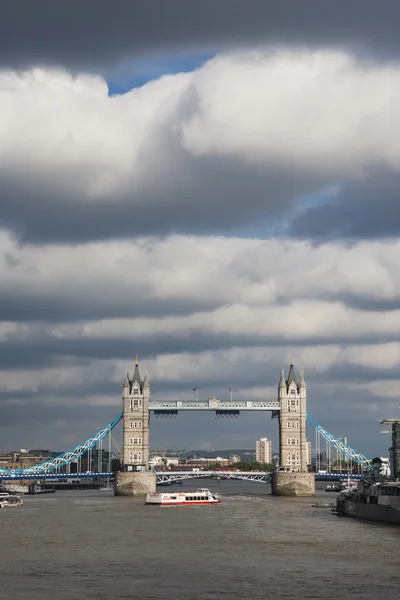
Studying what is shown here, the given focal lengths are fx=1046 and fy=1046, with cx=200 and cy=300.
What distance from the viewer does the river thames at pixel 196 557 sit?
206 feet

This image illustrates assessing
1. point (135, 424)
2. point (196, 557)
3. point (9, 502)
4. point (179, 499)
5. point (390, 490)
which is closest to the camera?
point (196, 557)

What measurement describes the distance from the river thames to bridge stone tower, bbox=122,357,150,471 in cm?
6364

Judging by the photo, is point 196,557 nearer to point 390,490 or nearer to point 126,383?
point 390,490

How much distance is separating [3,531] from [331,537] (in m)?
32.2

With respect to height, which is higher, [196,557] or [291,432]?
[291,432]

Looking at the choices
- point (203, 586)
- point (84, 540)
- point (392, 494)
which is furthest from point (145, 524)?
point (203, 586)

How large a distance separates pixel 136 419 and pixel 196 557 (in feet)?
384

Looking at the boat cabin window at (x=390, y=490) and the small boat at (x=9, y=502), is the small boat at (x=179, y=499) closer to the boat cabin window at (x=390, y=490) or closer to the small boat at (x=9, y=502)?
the small boat at (x=9, y=502)

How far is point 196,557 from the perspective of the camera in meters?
78.9

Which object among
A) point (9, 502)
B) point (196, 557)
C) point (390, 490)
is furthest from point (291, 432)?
point (196, 557)

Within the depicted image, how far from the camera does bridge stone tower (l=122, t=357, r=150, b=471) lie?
193 meters

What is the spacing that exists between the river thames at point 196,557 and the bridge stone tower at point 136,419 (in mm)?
63637

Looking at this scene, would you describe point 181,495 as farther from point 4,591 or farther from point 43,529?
point 4,591

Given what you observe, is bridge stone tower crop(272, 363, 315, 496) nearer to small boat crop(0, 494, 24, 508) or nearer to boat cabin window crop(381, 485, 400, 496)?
small boat crop(0, 494, 24, 508)
